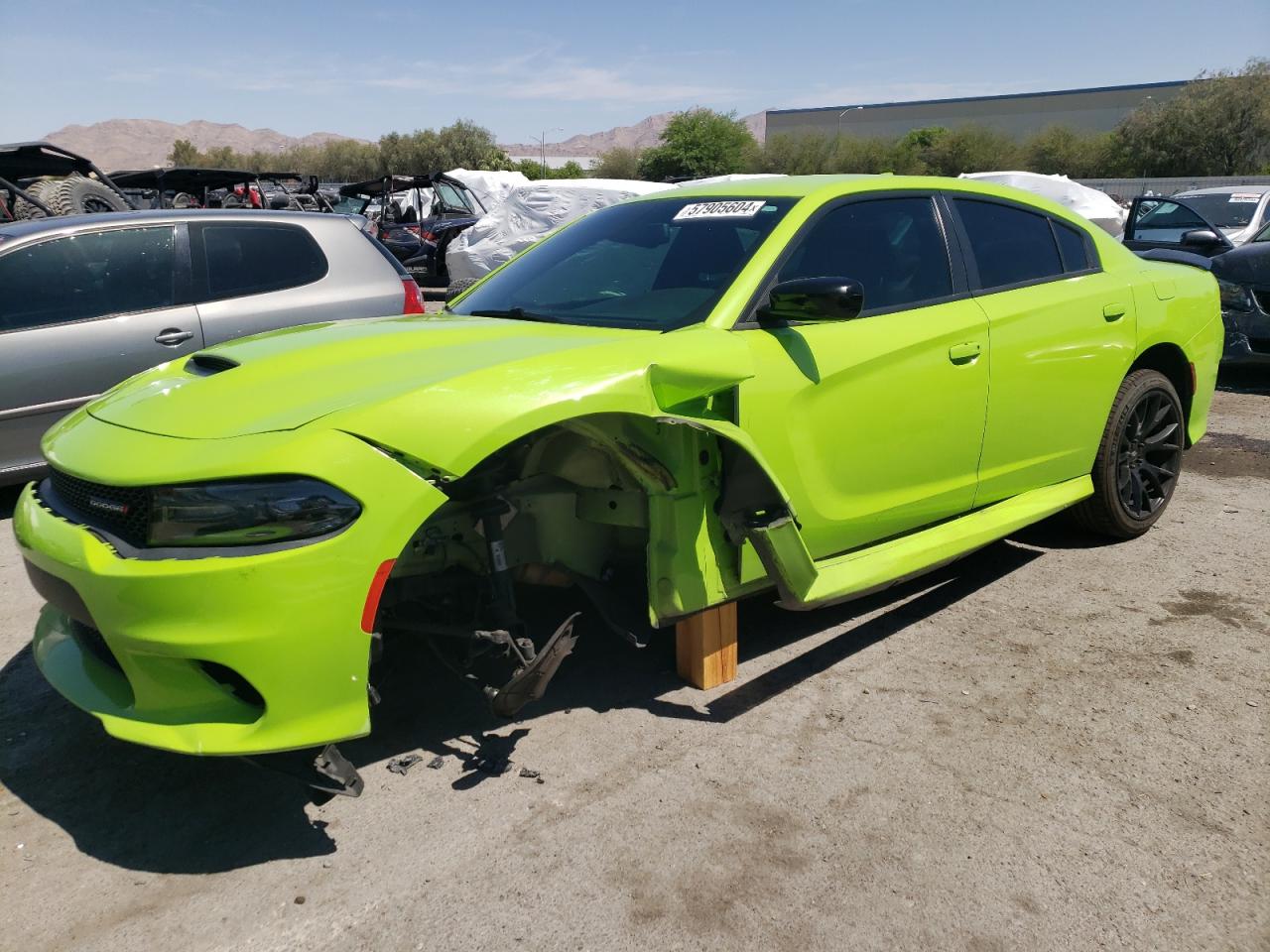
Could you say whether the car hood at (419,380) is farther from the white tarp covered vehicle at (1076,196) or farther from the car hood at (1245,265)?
the white tarp covered vehicle at (1076,196)

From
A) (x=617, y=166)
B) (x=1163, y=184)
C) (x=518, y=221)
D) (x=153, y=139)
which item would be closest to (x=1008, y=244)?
(x=518, y=221)

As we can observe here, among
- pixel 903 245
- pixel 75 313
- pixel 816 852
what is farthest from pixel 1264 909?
pixel 75 313

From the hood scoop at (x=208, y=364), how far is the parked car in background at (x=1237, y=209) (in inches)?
515

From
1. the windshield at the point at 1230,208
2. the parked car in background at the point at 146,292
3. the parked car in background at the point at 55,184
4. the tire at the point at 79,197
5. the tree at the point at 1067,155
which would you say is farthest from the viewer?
the tree at the point at 1067,155

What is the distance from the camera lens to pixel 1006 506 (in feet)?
12.8

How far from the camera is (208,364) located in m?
2.99

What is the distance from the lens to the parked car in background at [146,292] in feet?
16.4

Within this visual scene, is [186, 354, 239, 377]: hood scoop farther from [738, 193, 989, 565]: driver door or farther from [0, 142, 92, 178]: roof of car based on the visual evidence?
[0, 142, 92, 178]: roof of car

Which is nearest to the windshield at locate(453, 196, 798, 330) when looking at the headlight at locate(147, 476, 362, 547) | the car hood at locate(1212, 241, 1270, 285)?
the headlight at locate(147, 476, 362, 547)

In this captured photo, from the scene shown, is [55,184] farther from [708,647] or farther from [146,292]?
[708,647]

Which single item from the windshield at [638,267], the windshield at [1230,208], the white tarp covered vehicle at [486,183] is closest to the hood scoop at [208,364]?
the windshield at [638,267]

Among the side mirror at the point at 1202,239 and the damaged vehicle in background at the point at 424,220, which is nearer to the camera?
the side mirror at the point at 1202,239

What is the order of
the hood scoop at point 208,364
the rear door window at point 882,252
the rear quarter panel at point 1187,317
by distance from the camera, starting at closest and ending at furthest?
1. the hood scoop at point 208,364
2. the rear door window at point 882,252
3. the rear quarter panel at point 1187,317

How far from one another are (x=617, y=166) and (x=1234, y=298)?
197 ft
